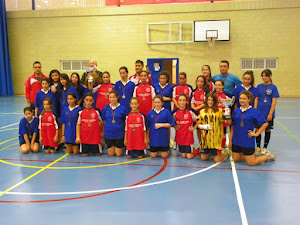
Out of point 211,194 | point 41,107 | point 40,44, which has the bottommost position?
point 211,194

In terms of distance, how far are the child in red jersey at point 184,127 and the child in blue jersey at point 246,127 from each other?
2.48 ft

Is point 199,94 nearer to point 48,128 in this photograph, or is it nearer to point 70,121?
point 70,121

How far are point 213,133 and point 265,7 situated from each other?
501 inches

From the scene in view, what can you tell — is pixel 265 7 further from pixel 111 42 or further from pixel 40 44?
pixel 40 44

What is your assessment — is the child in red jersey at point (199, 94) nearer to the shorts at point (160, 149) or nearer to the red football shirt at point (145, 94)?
the shorts at point (160, 149)

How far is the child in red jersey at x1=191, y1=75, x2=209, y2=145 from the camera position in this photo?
538cm

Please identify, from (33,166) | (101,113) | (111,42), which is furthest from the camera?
(111,42)

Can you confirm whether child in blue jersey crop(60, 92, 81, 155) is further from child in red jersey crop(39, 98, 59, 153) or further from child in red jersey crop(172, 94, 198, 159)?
child in red jersey crop(172, 94, 198, 159)

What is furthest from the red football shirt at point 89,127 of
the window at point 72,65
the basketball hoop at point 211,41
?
the window at point 72,65

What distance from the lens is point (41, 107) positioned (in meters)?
5.78

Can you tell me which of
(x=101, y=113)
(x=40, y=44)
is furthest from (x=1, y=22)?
(x=101, y=113)

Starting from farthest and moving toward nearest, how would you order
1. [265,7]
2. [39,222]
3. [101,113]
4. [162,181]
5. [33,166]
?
[265,7] < [101,113] < [33,166] < [162,181] < [39,222]

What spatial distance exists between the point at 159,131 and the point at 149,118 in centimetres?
31

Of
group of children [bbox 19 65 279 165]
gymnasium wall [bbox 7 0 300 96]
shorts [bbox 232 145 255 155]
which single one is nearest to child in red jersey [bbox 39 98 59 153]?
group of children [bbox 19 65 279 165]
